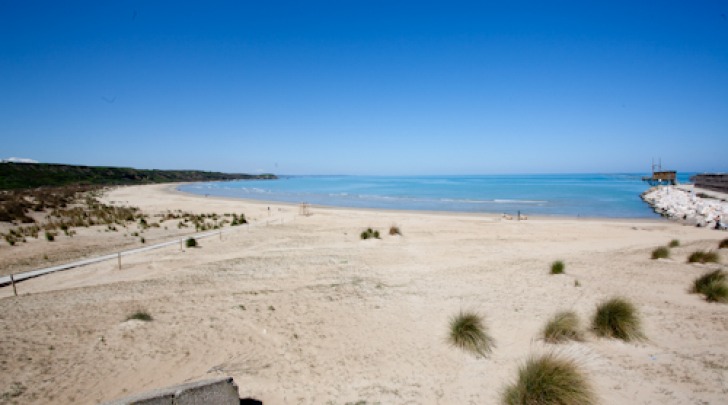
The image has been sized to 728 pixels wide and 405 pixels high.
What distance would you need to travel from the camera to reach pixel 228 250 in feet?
49.3

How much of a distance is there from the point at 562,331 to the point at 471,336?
1.78m

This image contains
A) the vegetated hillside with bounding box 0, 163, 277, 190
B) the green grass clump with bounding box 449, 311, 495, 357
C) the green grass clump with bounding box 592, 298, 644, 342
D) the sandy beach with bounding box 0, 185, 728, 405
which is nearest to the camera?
the sandy beach with bounding box 0, 185, 728, 405

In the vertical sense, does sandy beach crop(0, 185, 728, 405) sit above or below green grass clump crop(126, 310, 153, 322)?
below

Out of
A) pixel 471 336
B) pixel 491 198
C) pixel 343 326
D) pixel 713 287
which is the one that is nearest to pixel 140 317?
pixel 343 326

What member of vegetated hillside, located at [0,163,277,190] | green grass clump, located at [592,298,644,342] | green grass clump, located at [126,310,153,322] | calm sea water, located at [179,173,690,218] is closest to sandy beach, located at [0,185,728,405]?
green grass clump, located at [126,310,153,322]

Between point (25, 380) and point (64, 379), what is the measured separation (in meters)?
0.52

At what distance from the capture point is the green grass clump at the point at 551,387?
436cm

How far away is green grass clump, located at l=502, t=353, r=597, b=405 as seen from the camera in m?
4.36

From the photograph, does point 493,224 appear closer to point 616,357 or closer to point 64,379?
point 616,357

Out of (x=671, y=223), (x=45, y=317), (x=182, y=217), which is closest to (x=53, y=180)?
(x=182, y=217)

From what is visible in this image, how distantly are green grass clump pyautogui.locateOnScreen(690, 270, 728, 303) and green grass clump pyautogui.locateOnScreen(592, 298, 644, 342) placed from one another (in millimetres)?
3249

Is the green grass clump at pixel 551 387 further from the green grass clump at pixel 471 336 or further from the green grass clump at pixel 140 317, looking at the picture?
the green grass clump at pixel 140 317

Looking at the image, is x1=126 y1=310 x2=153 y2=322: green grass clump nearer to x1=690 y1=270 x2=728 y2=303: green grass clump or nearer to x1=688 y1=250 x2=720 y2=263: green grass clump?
x1=690 y1=270 x2=728 y2=303: green grass clump

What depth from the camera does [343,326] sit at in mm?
7062
